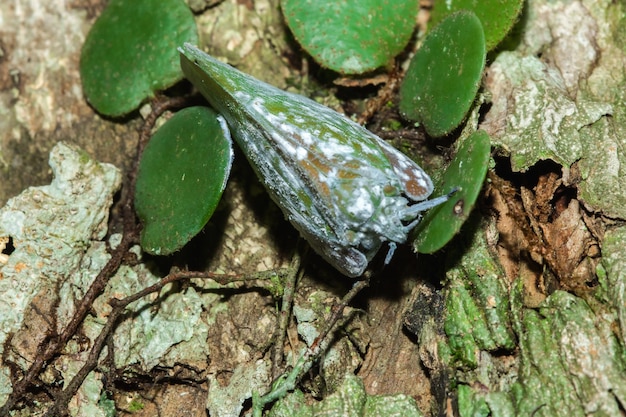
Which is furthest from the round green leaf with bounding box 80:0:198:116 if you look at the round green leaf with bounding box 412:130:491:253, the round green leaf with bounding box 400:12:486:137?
the round green leaf with bounding box 412:130:491:253

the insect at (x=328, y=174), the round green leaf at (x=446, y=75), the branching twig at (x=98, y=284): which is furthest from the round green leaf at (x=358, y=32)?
the branching twig at (x=98, y=284)

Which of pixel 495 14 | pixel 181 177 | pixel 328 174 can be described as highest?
pixel 495 14

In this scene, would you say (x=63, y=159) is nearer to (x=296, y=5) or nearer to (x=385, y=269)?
(x=296, y=5)

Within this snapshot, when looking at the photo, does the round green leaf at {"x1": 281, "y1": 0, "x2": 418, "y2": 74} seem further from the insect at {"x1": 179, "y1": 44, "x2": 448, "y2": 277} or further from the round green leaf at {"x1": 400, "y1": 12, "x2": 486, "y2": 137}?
the insect at {"x1": 179, "y1": 44, "x2": 448, "y2": 277}

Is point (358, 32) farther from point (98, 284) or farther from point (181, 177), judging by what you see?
point (98, 284)

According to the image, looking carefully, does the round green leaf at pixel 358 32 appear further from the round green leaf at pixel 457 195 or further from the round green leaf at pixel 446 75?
the round green leaf at pixel 457 195

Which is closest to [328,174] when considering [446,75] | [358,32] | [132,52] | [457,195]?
[457,195]
